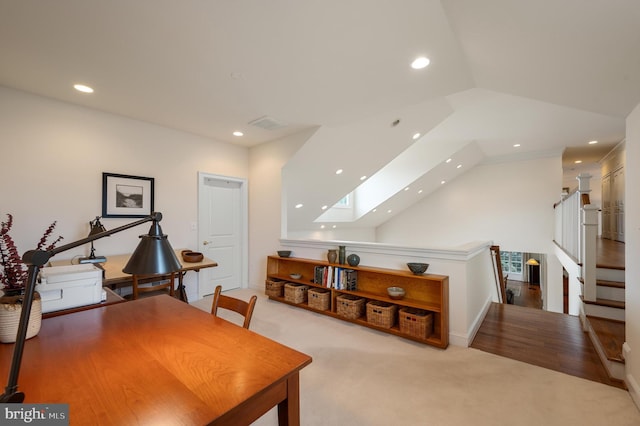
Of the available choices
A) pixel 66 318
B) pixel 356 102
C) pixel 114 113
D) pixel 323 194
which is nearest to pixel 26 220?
pixel 114 113

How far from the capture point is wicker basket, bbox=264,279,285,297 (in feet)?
13.5

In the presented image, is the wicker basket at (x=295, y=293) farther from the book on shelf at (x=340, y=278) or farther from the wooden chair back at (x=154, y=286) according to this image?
the wooden chair back at (x=154, y=286)

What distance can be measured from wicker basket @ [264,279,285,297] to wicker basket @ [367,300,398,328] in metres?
1.51

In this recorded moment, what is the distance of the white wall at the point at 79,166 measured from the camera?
2779mm

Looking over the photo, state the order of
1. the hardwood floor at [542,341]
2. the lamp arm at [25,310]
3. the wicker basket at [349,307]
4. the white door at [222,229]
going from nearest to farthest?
the lamp arm at [25,310], the hardwood floor at [542,341], the wicker basket at [349,307], the white door at [222,229]

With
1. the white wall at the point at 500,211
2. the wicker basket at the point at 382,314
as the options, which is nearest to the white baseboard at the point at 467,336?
the wicker basket at the point at 382,314

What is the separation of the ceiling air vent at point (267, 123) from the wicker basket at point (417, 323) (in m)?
2.73

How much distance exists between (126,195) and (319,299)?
109 inches

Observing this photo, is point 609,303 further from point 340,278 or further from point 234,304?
point 234,304

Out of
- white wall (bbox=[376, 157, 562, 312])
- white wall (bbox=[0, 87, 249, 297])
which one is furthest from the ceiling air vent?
white wall (bbox=[376, 157, 562, 312])

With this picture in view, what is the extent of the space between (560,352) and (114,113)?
5.45 m

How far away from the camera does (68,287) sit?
66.5 inches

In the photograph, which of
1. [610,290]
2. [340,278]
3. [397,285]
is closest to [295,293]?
[340,278]

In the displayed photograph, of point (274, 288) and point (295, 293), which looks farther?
point (274, 288)
